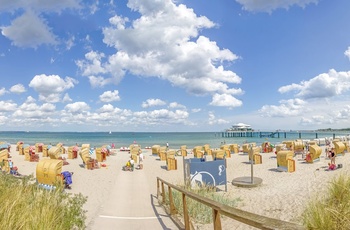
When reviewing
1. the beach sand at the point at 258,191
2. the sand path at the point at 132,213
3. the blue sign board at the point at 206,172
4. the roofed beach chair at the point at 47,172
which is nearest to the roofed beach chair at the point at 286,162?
the beach sand at the point at 258,191

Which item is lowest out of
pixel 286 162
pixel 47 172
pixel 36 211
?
pixel 286 162

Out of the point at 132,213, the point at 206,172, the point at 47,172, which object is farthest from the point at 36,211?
the point at 47,172

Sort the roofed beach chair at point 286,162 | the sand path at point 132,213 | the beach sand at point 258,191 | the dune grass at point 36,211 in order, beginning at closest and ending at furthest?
1. the dune grass at point 36,211
2. the sand path at point 132,213
3. the beach sand at point 258,191
4. the roofed beach chair at point 286,162

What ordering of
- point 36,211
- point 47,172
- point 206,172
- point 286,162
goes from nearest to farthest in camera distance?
point 36,211, point 206,172, point 47,172, point 286,162

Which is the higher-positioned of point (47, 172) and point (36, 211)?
point (36, 211)

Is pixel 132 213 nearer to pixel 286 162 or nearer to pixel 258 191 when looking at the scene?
pixel 258 191

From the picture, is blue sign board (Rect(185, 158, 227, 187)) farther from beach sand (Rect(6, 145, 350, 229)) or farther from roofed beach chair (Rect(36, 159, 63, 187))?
roofed beach chair (Rect(36, 159, 63, 187))

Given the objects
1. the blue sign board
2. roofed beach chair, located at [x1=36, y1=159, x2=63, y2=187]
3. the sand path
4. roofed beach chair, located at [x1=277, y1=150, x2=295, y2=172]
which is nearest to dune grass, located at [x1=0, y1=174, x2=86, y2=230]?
the sand path

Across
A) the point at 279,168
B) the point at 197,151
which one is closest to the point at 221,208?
the point at 279,168

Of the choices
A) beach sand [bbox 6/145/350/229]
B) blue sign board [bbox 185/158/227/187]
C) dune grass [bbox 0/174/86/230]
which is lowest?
beach sand [bbox 6/145/350/229]

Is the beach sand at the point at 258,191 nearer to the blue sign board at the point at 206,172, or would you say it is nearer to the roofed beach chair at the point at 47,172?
the roofed beach chair at the point at 47,172

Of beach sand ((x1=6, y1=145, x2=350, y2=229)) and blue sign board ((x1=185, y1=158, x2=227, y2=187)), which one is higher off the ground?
blue sign board ((x1=185, y1=158, x2=227, y2=187))

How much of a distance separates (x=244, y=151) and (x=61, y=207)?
81.9 feet

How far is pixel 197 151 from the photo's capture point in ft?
76.7
